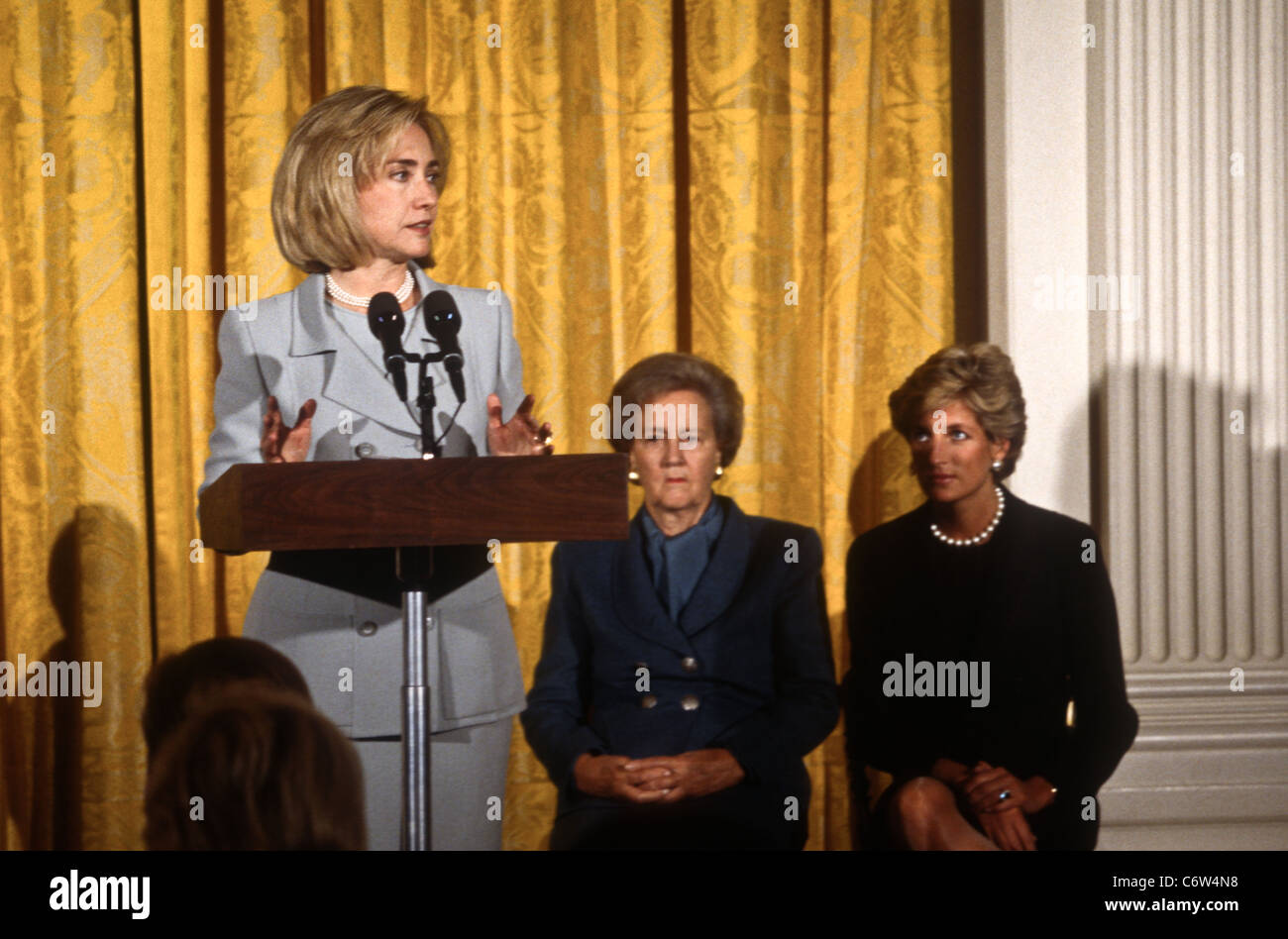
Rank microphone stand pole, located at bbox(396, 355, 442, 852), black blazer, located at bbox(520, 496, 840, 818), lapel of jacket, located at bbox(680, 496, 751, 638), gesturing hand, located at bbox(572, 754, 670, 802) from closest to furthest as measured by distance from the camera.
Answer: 1. microphone stand pole, located at bbox(396, 355, 442, 852)
2. gesturing hand, located at bbox(572, 754, 670, 802)
3. black blazer, located at bbox(520, 496, 840, 818)
4. lapel of jacket, located at bbox(680, 496, 751, 638)

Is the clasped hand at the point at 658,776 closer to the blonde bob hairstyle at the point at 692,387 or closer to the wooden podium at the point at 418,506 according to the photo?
the blonde bob hairstyle at the point at 692,387

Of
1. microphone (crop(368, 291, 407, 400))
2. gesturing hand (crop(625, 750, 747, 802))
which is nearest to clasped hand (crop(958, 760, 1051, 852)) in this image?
gesturing hand (crop(625, 750, 747, 802))

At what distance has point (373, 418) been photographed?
2596mm

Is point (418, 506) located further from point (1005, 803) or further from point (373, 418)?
point (1005, 803)

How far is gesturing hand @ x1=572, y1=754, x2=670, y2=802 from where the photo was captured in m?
2.56

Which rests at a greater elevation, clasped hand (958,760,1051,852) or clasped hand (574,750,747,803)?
clasped hand (574,750,747,803)

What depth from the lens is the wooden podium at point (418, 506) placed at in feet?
5.43

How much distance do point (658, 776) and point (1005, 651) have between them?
813mm

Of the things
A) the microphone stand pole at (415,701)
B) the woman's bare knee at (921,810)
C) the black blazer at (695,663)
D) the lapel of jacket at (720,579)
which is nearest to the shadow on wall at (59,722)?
the black blazer at (695,663)

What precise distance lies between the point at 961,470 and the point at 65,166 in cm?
241

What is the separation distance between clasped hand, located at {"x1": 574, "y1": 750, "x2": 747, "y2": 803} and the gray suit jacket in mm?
212

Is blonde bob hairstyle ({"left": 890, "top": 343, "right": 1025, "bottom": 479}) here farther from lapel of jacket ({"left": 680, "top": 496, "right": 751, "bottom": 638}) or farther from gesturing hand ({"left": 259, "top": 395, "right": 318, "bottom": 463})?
gesturing hand ({"left": 259, "top": 395, "right": 318, "bottom": 463})

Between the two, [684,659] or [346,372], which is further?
[684,659]

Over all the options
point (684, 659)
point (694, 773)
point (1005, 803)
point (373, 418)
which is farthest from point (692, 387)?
point (1005, 803)
